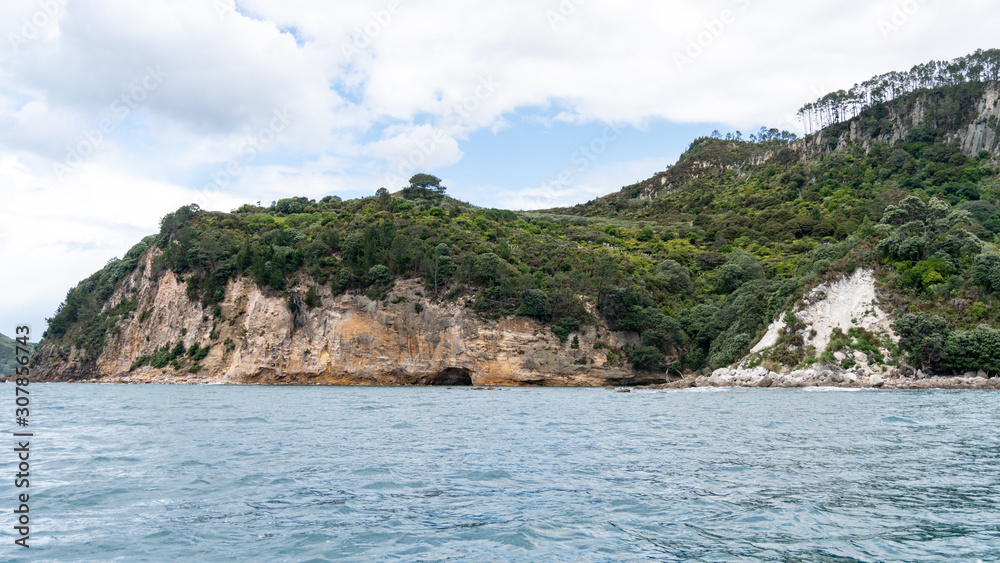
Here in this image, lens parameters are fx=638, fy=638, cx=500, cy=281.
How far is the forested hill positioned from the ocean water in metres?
39.0

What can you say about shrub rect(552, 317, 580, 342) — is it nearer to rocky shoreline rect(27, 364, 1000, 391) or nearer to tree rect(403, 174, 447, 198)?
rocky shoreline rect(27, 364, 1000, 391)

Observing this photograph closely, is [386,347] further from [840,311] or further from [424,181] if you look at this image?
[424,181]

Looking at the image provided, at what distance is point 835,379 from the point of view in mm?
51344

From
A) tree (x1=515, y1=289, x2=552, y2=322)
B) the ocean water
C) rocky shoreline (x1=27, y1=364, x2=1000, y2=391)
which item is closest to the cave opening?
tree (x1=515, y1=289, x2=552, y2=322)

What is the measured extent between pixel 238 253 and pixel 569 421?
66.0 m

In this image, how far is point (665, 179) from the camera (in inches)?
6752

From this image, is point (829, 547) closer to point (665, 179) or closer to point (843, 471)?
point (843, 471)

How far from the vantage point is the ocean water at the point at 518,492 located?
900cm

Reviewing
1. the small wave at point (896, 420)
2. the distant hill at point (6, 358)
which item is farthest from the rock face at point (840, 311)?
the distant hill at point (6, 358)

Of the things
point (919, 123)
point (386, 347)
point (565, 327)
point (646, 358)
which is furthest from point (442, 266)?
point (919, 123)

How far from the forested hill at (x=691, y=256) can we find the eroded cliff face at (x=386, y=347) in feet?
3.64

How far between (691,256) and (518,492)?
93349 mm

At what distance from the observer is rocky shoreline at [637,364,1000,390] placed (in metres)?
46.3

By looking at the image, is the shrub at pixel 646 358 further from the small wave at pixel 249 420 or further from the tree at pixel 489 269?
the small wave at pixel 249 420
